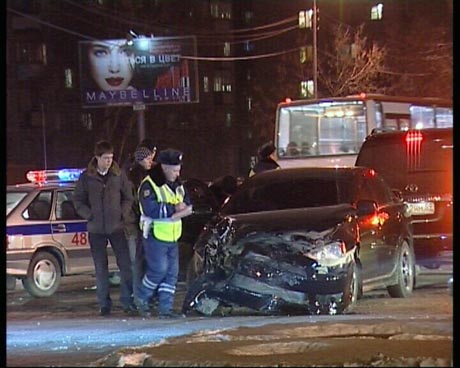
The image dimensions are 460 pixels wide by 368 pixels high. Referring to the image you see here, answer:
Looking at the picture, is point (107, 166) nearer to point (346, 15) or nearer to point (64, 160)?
point (346, 15)

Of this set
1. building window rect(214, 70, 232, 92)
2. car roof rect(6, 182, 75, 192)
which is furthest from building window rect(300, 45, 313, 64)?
car roof rect(6, 182, 75, 192)

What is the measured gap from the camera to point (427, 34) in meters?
15.7

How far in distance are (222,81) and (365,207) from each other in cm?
1409

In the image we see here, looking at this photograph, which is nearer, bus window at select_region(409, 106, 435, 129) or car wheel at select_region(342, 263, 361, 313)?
car wheel at select_region(342, 263, 361, 313)

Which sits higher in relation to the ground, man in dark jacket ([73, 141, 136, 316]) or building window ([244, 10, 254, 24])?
building window ([244, 10, 254, 24])

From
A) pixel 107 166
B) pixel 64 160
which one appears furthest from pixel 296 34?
pixel 107 166

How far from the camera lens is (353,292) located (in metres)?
8.30

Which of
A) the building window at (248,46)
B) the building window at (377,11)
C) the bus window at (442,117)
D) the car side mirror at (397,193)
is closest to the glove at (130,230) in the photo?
the car side mirror at (397,193)

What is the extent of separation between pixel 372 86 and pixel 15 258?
8.42 metres

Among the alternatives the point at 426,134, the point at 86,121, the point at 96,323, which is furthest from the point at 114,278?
the point at 86,121

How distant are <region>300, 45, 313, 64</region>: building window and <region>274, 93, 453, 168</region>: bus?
2008 millimetres

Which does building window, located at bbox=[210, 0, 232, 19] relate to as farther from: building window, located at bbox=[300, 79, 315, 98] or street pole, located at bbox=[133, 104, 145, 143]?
street pole, located at bbox=[133, 104, 145, 143]

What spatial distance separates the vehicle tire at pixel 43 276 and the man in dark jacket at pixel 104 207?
2.10 metres

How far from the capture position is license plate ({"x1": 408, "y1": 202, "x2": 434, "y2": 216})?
32.8 ft
